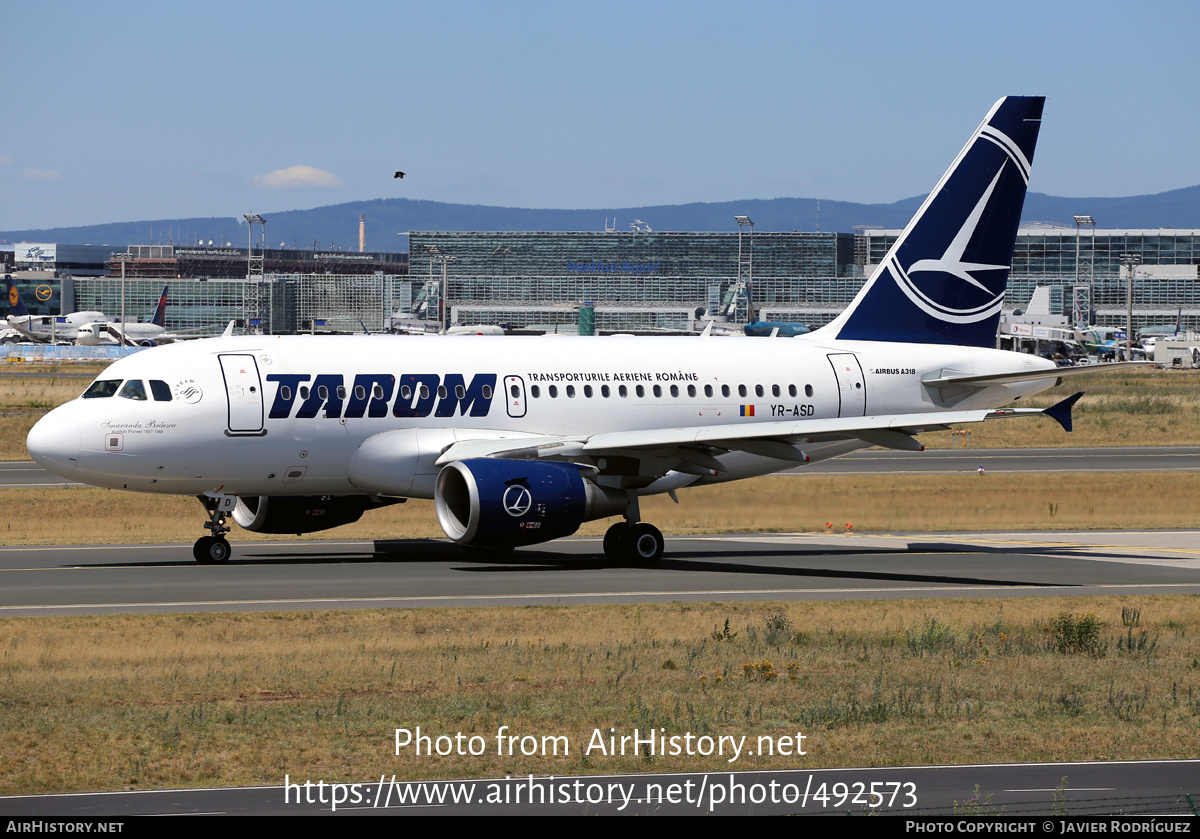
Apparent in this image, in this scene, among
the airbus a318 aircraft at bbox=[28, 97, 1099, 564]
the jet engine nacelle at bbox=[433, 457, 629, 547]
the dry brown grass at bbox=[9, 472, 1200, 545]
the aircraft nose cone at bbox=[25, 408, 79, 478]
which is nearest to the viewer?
the aircraft nose cone at bbox=[25, 408, 79, 478]

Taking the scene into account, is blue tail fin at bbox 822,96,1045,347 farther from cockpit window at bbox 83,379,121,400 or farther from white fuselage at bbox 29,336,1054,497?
cockpit window at bbox 83,379,121,400

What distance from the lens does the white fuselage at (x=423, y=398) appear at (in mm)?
30531

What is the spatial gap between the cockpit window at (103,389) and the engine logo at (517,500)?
9.07 m

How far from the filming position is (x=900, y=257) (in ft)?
127

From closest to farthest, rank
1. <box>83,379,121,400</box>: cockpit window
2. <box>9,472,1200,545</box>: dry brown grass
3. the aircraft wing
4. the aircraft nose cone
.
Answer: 1. the aircraft nose cone
2. the aircraft wing
3. <box>83,379,121,400</box>: cockpit window
4. <box>9,472,1200,545</box>: dry brown grass

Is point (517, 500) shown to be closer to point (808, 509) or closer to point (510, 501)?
point (510, 501)

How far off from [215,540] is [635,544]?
977cm

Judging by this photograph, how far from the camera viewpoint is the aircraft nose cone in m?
29.6

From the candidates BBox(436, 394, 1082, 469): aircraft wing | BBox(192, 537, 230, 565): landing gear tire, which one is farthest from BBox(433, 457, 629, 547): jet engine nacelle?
BBox(192, 537, 230, 565): landing gear tire

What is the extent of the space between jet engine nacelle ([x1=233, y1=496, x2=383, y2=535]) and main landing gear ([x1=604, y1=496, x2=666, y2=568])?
641 cm

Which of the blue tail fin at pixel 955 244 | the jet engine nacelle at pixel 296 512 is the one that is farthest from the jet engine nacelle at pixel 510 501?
the blue tail fin at pixel 955 244

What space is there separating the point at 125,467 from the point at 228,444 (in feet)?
7.31

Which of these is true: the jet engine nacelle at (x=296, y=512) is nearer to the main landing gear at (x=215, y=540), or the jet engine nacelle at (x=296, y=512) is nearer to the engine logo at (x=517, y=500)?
the main landing gear at (x=215, y=540)

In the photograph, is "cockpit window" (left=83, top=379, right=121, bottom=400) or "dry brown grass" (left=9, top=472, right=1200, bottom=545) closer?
"cockpit window" (left=83, top=379, right=121, bottom=400)
